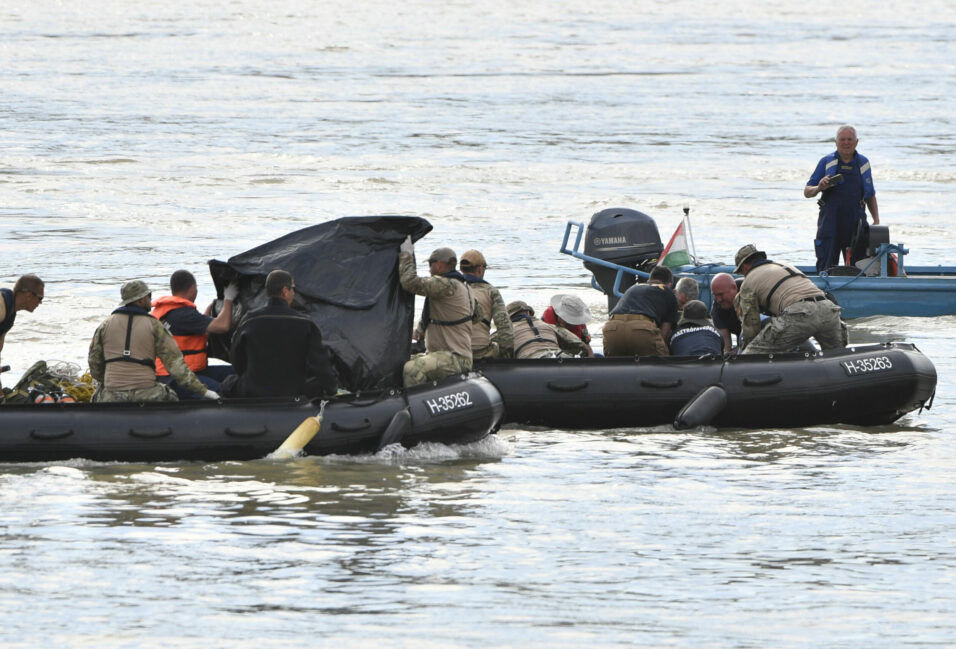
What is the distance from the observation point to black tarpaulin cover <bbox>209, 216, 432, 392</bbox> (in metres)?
10.8

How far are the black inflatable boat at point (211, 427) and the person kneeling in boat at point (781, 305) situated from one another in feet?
8.62

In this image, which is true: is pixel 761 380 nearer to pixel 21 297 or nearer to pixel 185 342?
pixel 185 342

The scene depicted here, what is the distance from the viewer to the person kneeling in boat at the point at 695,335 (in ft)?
39.3

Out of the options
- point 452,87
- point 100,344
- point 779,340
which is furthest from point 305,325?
point 452,87

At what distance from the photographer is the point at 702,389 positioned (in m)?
11.6

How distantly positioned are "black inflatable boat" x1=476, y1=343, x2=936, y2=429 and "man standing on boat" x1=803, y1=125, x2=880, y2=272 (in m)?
4.10

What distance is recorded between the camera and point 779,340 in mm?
12109

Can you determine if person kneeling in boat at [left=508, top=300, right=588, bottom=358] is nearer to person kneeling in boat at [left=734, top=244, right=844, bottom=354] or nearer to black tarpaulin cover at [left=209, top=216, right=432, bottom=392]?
person kneeling in boat at [left=734, top=244, right=844, bottom=354]

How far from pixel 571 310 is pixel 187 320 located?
314cm

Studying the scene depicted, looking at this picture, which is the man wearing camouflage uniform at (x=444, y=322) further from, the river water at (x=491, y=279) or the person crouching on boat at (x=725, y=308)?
the person crouching on boat at (x=725, y=308)

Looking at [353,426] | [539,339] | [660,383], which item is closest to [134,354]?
[353,426]

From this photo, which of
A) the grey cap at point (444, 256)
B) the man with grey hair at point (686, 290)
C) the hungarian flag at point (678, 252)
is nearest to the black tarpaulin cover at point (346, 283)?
the grey cap at point (444, 256)

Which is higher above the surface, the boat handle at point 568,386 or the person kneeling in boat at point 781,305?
the person kneeling in boat at point 781,305

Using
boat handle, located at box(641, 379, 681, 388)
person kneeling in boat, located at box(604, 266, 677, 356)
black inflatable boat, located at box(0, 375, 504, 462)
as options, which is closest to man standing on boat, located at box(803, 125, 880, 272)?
person kneeling in boat, located at box(604, 266, 677, 356)
